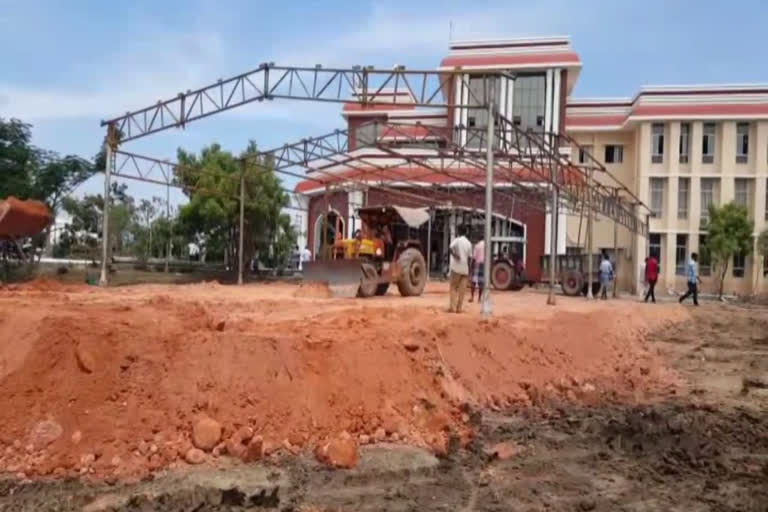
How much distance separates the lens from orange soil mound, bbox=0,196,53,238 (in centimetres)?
1936

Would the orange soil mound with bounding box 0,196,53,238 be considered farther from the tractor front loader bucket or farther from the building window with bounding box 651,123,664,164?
A: the building window with bounding box 651,123,664,164

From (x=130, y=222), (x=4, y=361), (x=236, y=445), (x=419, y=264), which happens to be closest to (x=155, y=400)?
(x=236, y=445)

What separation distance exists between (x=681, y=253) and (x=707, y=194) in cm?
378

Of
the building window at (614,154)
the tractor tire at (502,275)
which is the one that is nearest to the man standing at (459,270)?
the tractor tire at (502,275)

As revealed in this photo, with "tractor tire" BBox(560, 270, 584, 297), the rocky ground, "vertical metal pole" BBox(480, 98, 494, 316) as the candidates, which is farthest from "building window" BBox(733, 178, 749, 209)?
the rocky ground

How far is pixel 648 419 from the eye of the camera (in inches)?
321

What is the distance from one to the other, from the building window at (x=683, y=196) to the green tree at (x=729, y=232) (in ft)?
9.31

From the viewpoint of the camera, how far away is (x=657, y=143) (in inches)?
1597

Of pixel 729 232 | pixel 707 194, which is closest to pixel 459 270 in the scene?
pixel 729 232

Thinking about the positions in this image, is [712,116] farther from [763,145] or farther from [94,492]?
[94,492]

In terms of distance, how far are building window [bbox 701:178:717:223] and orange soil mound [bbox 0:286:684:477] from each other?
3384 centimetres

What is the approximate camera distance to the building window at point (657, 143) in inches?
1591

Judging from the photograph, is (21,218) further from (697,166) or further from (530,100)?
(697,166)

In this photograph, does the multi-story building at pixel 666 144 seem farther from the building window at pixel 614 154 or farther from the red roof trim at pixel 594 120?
the building window at pixel 614 154
